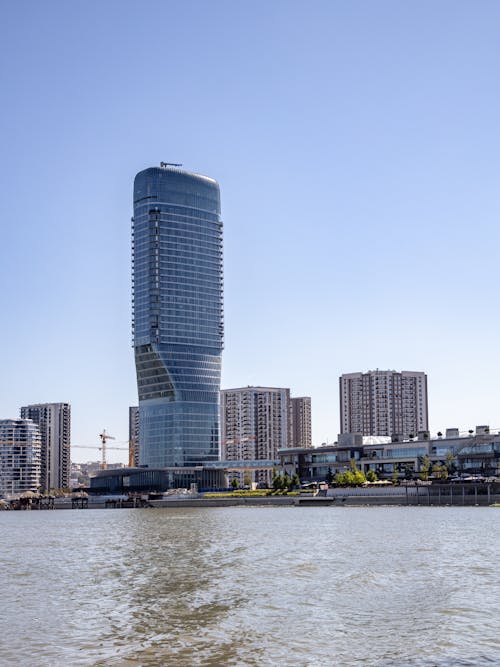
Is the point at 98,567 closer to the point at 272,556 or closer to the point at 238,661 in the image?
the point at 272,556

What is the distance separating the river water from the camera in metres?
38.8

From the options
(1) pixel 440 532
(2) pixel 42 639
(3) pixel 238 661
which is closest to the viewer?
(3) pixel 238 661

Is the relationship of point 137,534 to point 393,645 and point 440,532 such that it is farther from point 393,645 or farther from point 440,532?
point 393,645

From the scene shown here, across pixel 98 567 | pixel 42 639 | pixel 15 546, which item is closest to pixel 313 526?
pixel 15 546

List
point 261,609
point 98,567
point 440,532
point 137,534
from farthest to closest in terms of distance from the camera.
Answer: point 137,534 → point 440,532 → point 98,567 → point 261,609

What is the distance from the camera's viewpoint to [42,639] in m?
42.8

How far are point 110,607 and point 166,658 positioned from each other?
15216 millimetres

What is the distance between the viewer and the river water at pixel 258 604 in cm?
3884

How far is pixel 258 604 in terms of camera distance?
51.9m

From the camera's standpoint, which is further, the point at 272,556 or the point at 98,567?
the point at 272,556

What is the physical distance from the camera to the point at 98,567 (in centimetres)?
7688

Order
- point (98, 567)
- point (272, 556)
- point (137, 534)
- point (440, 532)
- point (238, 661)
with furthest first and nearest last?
point (137, 534)
point (440, 532)
point (272, 556)
point (98, 567)
point (238, 661)

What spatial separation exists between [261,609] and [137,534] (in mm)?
78657

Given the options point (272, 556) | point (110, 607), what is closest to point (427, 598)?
point (110, 607)
